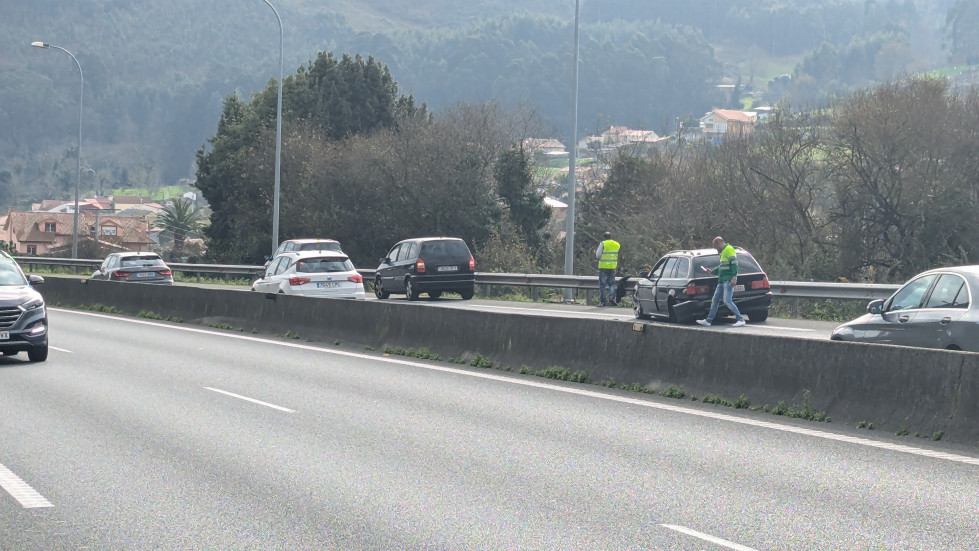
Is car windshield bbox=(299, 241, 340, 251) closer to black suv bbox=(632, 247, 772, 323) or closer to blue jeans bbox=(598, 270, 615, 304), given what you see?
blue jeans bbox=(598, 270, 615, 304)

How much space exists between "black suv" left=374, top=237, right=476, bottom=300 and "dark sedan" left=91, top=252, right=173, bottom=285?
41.9 ft

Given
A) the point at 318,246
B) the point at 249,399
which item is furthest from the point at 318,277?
the point at 249,399

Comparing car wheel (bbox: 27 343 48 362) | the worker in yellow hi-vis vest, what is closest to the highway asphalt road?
car wheel (bbox: 27 343 48 362)

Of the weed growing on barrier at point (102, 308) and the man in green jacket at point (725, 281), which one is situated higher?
the man in green jacket at point (725, 281)

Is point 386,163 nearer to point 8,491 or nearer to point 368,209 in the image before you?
point 368,209

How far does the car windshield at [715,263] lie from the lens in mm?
22438

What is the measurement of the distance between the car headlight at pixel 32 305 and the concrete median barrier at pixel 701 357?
214 inches

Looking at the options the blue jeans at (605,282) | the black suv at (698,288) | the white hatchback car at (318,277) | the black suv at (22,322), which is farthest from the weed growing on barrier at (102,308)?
the black suv at (698,288)

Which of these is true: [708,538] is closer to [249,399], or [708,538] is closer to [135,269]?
[249,399]

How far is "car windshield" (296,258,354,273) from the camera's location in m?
28.9

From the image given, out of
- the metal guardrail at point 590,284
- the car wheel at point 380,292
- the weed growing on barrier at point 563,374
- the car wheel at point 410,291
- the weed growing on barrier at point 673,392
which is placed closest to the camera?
the weed growing on barrier at point 673,392

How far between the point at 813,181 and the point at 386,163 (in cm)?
2304

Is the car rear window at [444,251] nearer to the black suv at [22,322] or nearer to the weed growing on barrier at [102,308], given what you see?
the weed growing on barrier at [102,308]

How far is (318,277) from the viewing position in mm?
28812
